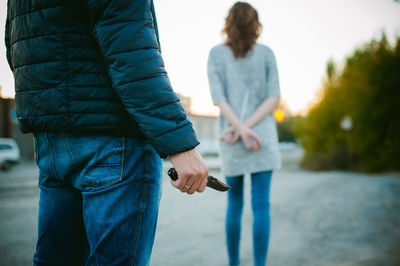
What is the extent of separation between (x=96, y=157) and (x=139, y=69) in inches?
12.9

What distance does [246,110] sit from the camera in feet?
8.04

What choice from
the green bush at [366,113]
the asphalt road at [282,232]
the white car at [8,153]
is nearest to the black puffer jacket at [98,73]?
the asphalt road at [282,232]

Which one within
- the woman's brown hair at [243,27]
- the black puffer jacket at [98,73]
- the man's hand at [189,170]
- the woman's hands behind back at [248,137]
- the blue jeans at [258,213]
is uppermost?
the woman's brown hair at [243,27]

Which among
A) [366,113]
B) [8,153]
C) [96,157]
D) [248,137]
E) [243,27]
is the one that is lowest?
[8,153]

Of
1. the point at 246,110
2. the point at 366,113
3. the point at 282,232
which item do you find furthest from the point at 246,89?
the point at 366,113

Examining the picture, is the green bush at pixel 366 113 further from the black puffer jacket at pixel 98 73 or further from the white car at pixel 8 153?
the white car at pixel 8 153

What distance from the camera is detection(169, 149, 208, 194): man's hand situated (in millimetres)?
1047

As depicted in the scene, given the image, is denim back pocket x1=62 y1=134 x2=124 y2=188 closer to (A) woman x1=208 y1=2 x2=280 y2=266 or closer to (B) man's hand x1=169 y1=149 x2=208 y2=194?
(B) man's hand x1=169 y1=149 x2=208 y2=194

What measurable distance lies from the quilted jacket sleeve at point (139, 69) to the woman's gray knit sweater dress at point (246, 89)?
1.41 meters

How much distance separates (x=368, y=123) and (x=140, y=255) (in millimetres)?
14161

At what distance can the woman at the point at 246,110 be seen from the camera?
2.32 meters

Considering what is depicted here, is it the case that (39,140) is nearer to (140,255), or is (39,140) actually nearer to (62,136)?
(62,136)

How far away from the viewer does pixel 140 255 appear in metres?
1.07

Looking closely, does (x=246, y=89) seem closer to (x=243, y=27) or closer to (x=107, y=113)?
(x=243, y=27)
